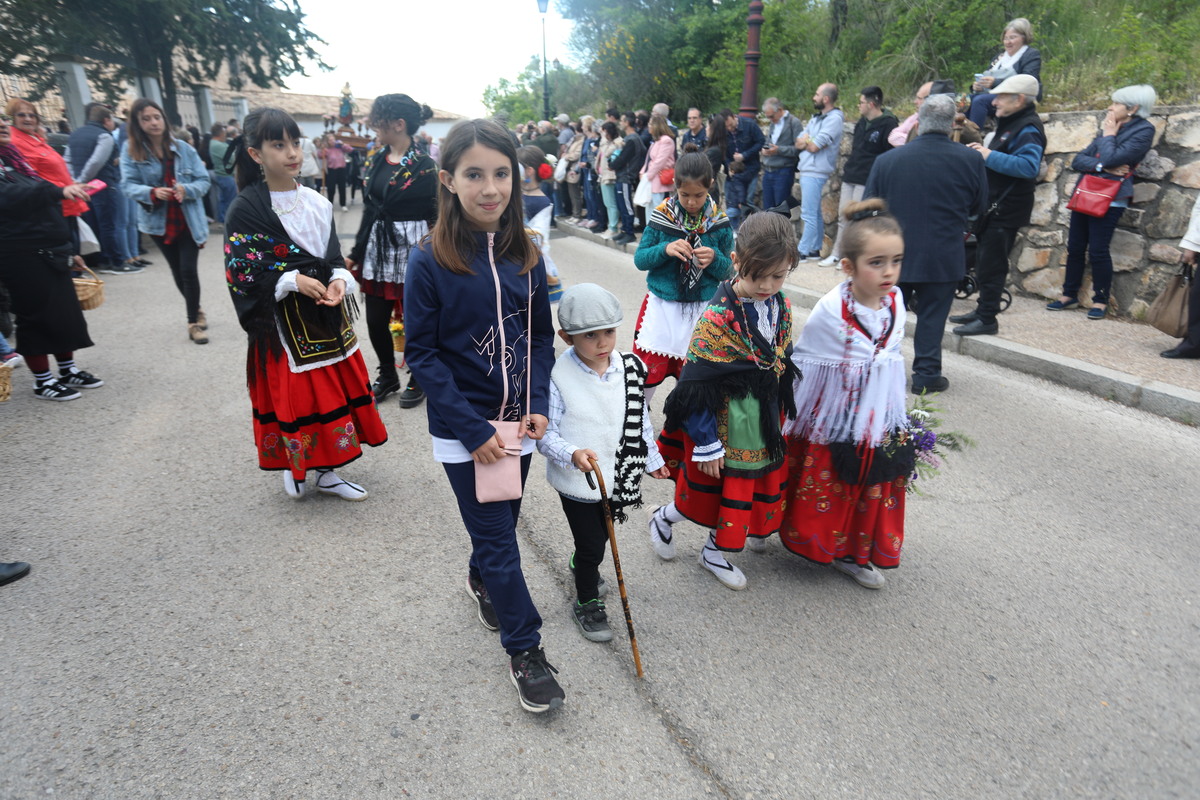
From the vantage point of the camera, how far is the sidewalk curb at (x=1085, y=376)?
4906 millimetres

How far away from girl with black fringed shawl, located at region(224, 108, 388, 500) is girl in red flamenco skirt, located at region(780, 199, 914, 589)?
2198 millimetres

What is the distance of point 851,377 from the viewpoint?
9.39 feet

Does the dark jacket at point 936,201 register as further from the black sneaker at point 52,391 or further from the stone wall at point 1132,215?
the black sneaker at point 52,391

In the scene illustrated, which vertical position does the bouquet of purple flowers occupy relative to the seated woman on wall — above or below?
below

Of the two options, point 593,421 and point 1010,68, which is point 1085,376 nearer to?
point 1010,68

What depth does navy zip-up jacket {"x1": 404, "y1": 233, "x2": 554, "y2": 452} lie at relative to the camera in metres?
2.19

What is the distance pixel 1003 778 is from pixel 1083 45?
32.2 feet

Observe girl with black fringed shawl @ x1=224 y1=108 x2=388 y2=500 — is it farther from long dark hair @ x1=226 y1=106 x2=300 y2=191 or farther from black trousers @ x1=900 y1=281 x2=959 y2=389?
black trousers @ x1=900 y1=281 x2=959 y2=389

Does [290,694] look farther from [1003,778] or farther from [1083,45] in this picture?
[1083,45]

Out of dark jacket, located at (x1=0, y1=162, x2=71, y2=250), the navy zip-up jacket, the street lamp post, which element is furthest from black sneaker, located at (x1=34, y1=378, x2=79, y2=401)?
the street lamp post

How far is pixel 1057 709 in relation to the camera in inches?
95.2

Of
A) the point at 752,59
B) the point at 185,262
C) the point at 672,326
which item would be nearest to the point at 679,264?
the point at 672,326

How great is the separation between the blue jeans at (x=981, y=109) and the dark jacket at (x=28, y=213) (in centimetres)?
825

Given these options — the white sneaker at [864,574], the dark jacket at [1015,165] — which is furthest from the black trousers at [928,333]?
the white sneaker at [864,574]
